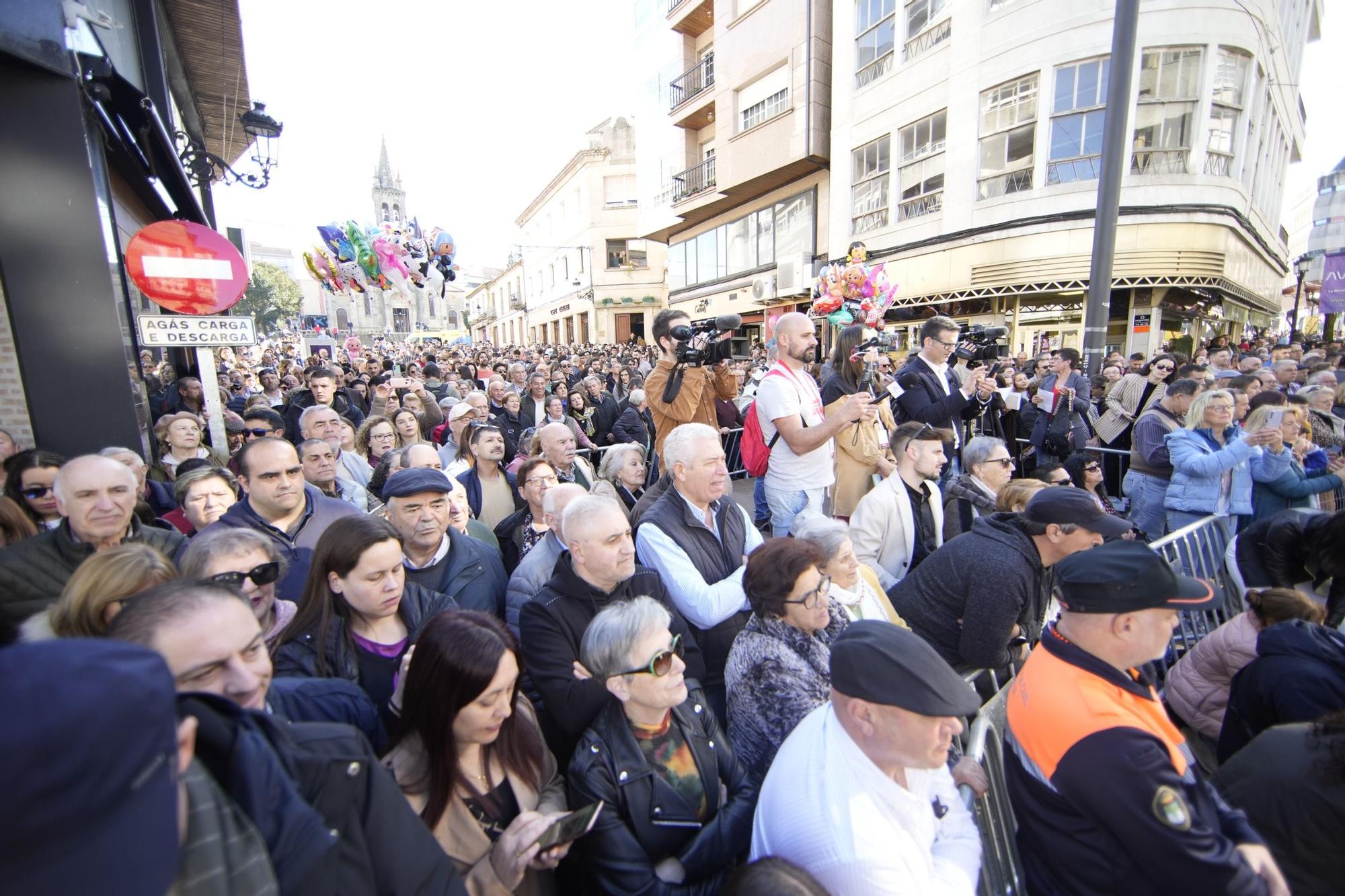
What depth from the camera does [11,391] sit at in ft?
14.4

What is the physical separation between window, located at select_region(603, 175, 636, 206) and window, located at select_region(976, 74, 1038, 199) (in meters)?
23.7

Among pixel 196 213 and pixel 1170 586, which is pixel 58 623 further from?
pixel 196 213

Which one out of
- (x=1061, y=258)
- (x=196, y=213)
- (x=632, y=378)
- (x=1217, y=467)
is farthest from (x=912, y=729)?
(x=1061, y=258)

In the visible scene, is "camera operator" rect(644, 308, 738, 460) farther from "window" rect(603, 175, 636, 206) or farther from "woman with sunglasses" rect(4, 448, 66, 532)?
"window" rect(603, 175, 636, 206)

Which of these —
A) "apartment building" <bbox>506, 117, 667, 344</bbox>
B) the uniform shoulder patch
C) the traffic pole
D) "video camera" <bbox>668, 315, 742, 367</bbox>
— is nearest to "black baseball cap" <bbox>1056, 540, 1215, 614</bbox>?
the uniform shoulder patch

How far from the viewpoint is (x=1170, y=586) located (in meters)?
1.79

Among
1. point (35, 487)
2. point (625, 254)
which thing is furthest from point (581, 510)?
point (625, 254)

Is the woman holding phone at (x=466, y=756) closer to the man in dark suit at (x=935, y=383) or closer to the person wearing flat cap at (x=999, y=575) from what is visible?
the person wearing flat cap at (x=999, y=575)

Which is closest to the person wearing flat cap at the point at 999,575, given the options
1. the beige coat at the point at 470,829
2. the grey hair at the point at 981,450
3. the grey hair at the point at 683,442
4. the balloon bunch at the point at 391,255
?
the grey hair at the point at 981,450

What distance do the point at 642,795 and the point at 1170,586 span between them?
1754 millimetres

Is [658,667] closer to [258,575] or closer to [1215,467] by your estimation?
[258,575]

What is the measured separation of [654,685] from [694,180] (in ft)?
79.6

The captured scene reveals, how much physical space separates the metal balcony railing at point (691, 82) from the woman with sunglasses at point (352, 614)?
908 inches

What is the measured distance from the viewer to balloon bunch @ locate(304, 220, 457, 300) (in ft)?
41.7
